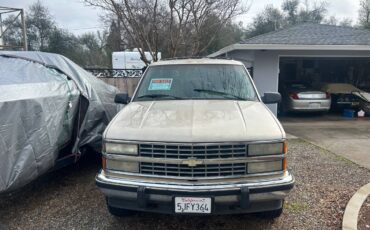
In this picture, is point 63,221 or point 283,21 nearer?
point 63,221

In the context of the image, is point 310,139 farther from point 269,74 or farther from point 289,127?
point 269,74

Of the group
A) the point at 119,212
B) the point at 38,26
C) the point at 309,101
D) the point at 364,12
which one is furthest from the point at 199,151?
the point at 364,12

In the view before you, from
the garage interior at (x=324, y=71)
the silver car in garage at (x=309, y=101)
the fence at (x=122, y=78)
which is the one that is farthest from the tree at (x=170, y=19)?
the garage interior at (x=324, y=71)

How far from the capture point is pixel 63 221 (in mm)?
3623

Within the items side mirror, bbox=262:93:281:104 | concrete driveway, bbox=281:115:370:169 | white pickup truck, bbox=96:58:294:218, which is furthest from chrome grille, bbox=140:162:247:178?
concrete driveway, bbox=281:115:370:169

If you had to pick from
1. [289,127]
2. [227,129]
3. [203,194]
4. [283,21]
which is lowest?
[289,127]

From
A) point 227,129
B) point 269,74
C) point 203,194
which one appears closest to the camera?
point 203,194

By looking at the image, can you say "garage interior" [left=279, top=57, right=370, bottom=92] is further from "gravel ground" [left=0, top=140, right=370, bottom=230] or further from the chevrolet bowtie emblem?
the chevrolet bowtie emblem

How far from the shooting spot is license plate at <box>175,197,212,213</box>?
280cm

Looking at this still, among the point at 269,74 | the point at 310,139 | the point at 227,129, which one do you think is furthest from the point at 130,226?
the point at 269,74

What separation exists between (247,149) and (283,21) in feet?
143

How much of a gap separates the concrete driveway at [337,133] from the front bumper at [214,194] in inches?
143

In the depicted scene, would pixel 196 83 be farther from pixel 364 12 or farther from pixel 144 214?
pixel 364 12

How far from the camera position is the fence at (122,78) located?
11297 mm
